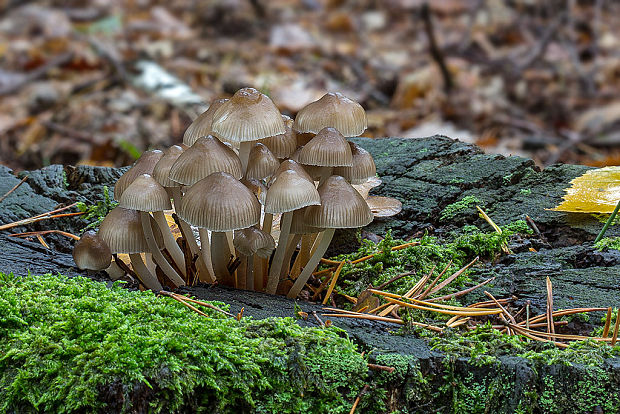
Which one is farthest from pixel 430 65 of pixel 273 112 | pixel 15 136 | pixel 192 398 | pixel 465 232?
pixel 192 398

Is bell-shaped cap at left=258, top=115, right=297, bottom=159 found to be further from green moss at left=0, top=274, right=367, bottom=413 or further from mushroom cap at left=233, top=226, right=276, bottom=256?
green moss at left=0, top=274, right=367, bottom=413

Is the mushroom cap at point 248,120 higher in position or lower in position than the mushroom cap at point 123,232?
higher

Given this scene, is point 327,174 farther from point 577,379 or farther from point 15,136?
point 15,136

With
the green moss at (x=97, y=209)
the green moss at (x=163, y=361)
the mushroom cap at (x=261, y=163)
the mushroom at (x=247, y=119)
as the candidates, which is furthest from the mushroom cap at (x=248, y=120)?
the green moss at (x=97, y=209)

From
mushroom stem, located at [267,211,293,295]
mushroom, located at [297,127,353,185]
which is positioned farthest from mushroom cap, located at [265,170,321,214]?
mushroom stem, located at [267,211,293,295]

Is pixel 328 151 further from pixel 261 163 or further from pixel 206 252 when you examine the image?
pixel 206 252

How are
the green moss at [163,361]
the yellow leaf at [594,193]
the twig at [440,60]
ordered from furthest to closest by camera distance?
the twig at [440,60]
the yellow leaf at [594,193]
the green moss at [163,361]

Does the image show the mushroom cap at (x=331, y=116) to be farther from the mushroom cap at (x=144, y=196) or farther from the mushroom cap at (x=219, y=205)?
the mushroom cap at (x=144, y=196)
